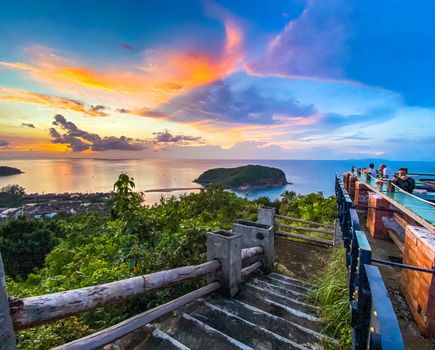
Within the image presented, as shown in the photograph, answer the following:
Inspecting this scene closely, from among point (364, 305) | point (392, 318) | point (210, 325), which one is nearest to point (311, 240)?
point (210, 325)

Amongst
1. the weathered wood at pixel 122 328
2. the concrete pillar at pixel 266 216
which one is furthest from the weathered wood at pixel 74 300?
the concrete pillar at pixel 266 216

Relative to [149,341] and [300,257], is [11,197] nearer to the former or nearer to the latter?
[300,257]

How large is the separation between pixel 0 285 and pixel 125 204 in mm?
3490

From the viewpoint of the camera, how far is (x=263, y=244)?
4.46m

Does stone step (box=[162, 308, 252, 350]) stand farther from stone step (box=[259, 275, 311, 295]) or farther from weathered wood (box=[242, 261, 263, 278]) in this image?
stone step (box=[259, 275, 311, 295])

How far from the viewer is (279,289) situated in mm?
3809

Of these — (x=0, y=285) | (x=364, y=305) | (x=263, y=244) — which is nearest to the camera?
(x=0, y=285)

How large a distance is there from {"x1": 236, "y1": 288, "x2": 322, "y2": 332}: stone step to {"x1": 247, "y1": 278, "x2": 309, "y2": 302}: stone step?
40 centimetres

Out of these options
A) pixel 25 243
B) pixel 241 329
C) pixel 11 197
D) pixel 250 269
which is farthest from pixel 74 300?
pixel 11 197

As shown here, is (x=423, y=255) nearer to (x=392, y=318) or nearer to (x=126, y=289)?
(x=392, y=318)

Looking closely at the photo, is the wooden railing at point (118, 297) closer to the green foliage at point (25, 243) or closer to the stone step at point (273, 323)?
the stone step at point (273, 323)

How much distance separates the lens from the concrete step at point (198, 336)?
2279 mm

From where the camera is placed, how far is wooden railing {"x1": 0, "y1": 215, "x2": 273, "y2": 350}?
1.37 m

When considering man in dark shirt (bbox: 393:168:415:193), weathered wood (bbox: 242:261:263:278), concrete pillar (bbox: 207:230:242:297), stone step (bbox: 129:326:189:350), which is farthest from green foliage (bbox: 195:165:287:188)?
stone step (bbox: 129:326:189:350)
